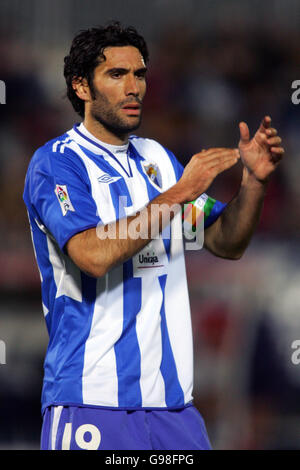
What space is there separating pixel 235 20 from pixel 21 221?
1930mm

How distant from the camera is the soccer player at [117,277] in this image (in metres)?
2.23

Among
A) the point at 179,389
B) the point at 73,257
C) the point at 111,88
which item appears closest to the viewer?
the point at 73,257

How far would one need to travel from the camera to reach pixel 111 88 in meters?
2.57

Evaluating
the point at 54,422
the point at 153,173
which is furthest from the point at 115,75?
the point at 54,422

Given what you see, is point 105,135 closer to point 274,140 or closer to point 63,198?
point 63,198

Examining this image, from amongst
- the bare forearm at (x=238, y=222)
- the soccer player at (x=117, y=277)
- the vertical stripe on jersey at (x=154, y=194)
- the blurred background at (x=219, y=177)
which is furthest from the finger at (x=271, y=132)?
the blurred background at (x=219, y=177)

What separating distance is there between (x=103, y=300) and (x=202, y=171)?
19.1 inches

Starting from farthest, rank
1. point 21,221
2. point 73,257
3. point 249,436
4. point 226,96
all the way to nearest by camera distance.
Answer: point 226,96, point 21,221, point 249,436, point 73,257

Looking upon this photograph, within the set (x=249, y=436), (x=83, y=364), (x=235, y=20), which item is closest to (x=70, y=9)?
(x=235, y=20)

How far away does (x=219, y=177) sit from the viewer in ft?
15.8

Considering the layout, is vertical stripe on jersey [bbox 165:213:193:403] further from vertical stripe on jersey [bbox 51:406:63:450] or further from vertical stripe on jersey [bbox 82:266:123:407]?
vertical stripe on jersey [bbox 51:406:63:450]
